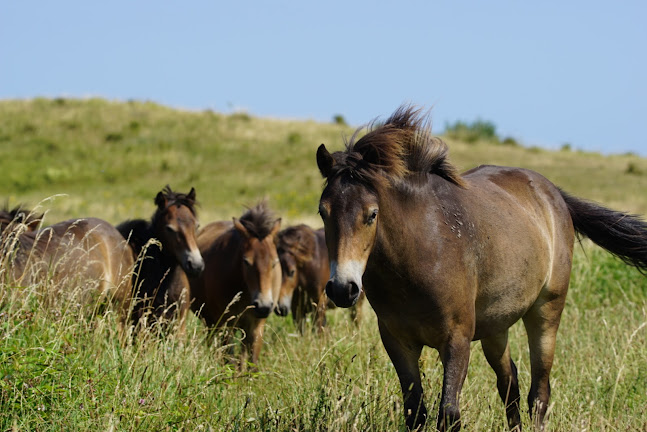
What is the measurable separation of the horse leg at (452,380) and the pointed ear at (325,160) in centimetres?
127

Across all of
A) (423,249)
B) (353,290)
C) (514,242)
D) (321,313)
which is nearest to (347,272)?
(353,290)

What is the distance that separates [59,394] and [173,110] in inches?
1707

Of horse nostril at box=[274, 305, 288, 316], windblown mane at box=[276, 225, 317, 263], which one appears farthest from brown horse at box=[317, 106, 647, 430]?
windblown mane at box=[276, 225, 317, 263]

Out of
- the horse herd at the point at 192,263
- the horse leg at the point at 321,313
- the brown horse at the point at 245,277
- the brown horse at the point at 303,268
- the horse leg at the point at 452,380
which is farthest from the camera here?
the brown horse at the point at 303,268

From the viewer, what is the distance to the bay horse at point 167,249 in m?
8.12

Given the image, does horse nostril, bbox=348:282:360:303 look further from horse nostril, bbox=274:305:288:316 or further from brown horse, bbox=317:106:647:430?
horse nostril, bbox=274:305:288:316

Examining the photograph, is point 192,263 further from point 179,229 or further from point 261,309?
point 261,309

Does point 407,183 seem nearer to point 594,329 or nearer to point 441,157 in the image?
point 441,157

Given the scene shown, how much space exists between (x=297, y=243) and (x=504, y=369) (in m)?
4.43

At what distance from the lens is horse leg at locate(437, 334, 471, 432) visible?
4.46 meters

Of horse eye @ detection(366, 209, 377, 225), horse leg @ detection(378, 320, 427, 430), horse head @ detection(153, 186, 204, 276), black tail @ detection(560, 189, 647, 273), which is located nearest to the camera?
horse eye @ detection(366, 209, 377, 225)

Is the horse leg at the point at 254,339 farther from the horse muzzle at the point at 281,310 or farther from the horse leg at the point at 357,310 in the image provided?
the horse leg at the point at 357,310

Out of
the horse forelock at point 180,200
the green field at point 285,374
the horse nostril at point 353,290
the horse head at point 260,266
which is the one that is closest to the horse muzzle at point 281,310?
the green field at point 285,374

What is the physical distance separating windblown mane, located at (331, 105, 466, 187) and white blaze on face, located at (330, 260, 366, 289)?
54cm
